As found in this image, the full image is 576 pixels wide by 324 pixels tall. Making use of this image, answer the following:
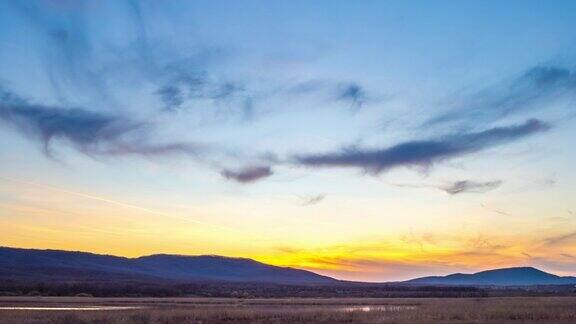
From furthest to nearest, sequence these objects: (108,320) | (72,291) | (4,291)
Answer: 1. (72,291)
2. (4,291)
3. (108,320)

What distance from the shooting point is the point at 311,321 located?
A: 141 ft

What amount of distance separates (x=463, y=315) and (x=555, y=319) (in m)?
6.71

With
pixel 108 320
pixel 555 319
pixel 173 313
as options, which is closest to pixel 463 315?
pixel 555 319

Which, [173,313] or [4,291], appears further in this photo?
[4,291]

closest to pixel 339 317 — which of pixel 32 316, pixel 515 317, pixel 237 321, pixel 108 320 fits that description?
pixel 237 321

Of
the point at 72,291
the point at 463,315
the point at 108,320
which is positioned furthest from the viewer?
the point at 72,291

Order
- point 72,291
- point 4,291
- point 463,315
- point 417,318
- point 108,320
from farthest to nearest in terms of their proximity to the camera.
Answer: point 72,291, point 4,291, point 463,315, point 417,318, point 108,320

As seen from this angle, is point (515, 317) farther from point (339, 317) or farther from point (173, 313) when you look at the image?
point (173, 313)

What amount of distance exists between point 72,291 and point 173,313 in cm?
6054

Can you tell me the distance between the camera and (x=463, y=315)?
1817 inches

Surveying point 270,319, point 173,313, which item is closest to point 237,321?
point 270,319

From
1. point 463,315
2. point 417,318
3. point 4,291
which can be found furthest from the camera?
point 4,291

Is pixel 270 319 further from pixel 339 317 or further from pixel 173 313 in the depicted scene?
pixel 173 313

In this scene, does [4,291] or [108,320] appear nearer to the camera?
[108,320]
